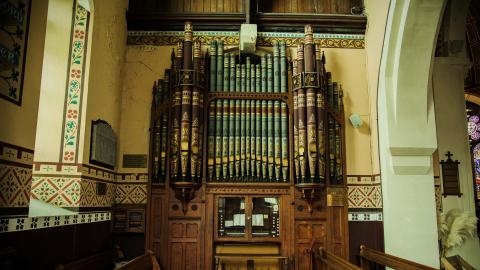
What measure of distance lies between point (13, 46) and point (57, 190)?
169 cm

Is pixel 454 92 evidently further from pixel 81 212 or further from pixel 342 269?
pixel 81 212

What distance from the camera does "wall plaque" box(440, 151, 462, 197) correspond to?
580 centimetres

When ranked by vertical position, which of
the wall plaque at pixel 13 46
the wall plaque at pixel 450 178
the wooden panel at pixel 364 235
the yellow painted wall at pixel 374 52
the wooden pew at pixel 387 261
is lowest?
the wooden pew at pixel 387 261

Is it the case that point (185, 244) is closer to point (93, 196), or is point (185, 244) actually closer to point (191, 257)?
point (191, 257)

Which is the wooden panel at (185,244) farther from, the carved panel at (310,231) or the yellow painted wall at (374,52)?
the yellow painted wall at (374,52)

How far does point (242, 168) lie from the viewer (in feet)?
16.7

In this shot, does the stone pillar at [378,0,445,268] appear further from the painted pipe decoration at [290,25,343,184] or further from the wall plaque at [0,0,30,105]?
the wall plaque at [0,0,30,105]

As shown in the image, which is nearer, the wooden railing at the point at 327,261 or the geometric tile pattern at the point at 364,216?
the wooden railing at the point at 327,261

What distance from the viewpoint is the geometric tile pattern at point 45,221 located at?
2622mm

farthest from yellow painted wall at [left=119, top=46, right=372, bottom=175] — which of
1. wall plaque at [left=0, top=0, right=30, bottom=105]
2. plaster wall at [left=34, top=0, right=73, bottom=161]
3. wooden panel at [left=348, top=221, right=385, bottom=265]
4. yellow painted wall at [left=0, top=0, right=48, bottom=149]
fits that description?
wall plaque at [left=0, top=0, right=30, bottom=105]

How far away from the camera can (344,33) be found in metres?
5.67

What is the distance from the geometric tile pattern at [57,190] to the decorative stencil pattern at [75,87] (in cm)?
21

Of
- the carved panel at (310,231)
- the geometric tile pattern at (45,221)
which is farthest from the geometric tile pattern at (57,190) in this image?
the carved panel at (310,231)

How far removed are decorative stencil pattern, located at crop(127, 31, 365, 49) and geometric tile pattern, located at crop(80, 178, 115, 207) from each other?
6.69 feet
